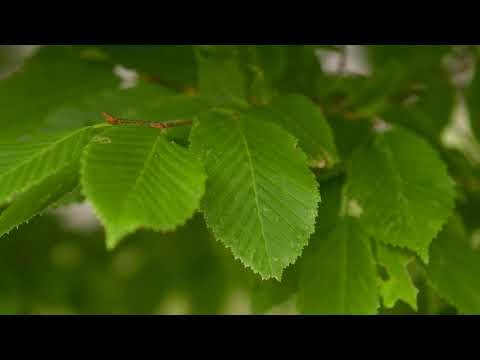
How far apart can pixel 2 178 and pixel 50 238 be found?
1.01m

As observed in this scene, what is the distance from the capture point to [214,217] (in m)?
0.59

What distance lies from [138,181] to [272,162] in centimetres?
16

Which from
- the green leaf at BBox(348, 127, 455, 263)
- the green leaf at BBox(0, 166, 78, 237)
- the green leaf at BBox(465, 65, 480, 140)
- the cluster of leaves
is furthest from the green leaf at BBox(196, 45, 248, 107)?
the green leaf at BBox(465, 65, 480, 140)

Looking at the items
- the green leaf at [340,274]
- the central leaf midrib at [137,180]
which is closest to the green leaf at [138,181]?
the central leaf midrib at [137,180]

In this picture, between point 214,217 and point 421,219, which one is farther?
point 421,219

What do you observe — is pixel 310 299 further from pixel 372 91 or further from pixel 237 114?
pixel 372 91

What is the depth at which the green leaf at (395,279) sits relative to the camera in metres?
0.76

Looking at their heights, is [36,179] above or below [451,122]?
above

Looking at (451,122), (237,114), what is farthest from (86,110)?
(451,122)

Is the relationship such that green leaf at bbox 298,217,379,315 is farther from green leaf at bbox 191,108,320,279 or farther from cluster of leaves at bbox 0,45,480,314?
green leaf at bbox 191,108,320,279

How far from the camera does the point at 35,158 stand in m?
0.57

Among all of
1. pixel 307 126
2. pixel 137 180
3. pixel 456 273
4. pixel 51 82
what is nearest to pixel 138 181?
pixel 137 180

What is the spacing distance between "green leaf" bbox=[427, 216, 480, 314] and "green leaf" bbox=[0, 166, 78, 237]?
1.64ft

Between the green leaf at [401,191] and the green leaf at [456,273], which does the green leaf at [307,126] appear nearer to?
the green leaf at [401,191]
